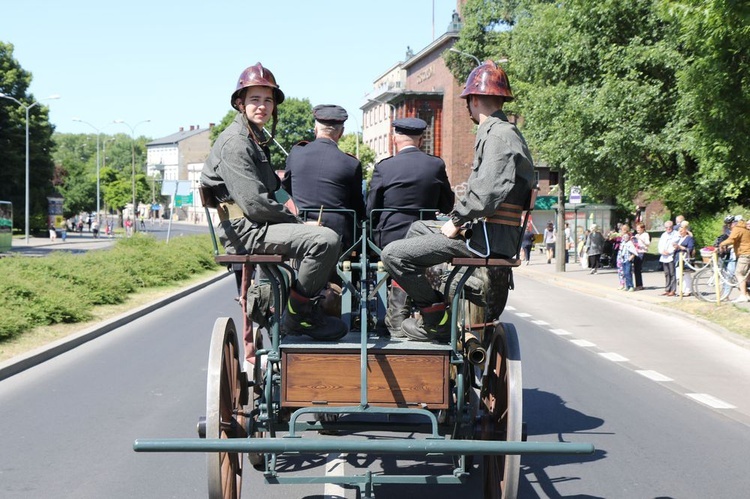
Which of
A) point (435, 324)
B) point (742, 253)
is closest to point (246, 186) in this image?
point (435, 324)

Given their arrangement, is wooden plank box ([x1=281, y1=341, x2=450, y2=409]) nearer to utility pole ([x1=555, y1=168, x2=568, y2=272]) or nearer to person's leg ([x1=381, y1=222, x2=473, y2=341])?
person's leg ([x1=381, y1=222, x2=473, y2=341])

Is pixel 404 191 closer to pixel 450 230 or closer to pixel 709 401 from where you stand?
pixel 450 230

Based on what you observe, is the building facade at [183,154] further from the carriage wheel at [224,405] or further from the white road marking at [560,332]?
the carriage wheel at [224,405]

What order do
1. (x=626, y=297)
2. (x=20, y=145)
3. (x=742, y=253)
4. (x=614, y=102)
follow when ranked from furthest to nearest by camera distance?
(x=20, y=145)
(x=614, y=102)
(x=626, y=297)
(x=742, y=253)

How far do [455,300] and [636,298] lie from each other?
750 inches

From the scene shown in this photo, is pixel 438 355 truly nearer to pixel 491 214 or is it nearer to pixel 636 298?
pixel 491 214

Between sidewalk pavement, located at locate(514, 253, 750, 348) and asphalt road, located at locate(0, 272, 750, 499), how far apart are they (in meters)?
3.33

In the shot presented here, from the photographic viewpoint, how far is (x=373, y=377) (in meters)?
4.81

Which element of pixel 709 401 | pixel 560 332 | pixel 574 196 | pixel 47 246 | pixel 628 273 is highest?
pixel 574 196

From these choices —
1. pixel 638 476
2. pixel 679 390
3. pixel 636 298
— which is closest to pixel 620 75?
pixel 636 298

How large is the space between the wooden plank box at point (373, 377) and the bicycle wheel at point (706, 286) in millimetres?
17144

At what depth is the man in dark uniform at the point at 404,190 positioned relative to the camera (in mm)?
6250

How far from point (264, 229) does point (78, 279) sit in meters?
14.0

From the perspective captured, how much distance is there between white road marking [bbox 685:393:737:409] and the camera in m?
9.33
